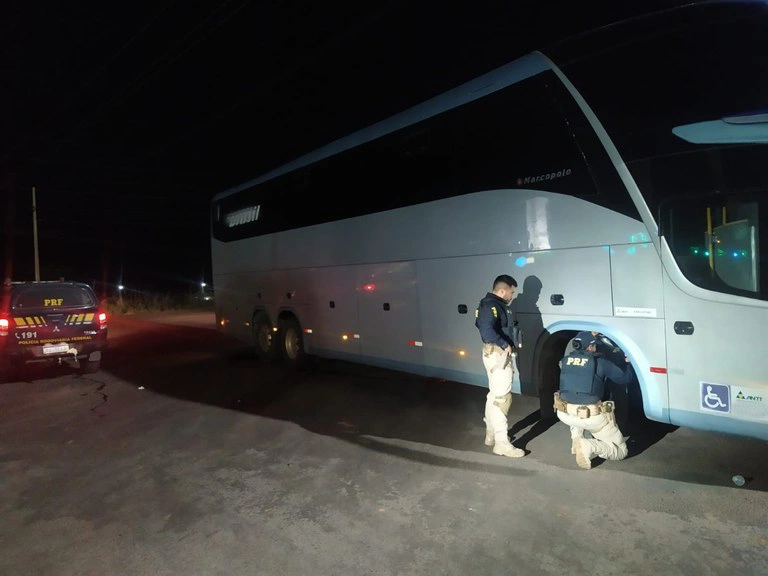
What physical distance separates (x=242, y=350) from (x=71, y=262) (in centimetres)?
6410

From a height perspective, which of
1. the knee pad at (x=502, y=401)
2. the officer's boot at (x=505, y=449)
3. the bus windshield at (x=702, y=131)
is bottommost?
the officer's boot at (x=505, y=449)

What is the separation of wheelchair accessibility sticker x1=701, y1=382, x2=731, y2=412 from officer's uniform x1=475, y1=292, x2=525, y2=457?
167cm

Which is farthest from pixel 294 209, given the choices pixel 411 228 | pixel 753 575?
pixel 753 575

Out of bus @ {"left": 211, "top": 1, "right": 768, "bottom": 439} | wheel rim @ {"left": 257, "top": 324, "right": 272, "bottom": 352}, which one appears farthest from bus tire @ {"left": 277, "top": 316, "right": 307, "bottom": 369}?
bus @ {"left": 211, "top": 1, "right": 768, "bottom": 439}

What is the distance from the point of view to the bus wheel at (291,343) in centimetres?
1052

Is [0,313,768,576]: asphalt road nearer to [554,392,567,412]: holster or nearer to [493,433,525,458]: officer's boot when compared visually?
[493,433,525,458]: officer's boot

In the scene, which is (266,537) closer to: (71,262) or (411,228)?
(411,228)

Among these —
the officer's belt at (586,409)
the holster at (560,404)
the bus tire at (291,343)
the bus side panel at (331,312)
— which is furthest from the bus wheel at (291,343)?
the officer's belt at (586,409)

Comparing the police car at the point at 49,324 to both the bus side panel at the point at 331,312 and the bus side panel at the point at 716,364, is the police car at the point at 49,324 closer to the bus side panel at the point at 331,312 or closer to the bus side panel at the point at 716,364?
the bus side panel at the point at 331,312

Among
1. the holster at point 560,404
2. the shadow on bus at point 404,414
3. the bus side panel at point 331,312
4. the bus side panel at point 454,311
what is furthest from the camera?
the bus side panel at point 331,312

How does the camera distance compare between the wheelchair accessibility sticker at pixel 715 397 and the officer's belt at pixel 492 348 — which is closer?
the wheelchair accessibility sticker at pixel 715 397

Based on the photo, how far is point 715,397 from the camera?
14.9 feet

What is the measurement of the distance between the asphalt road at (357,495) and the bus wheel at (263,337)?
333 centimetres

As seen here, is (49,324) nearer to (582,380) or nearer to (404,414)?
(404,414)
